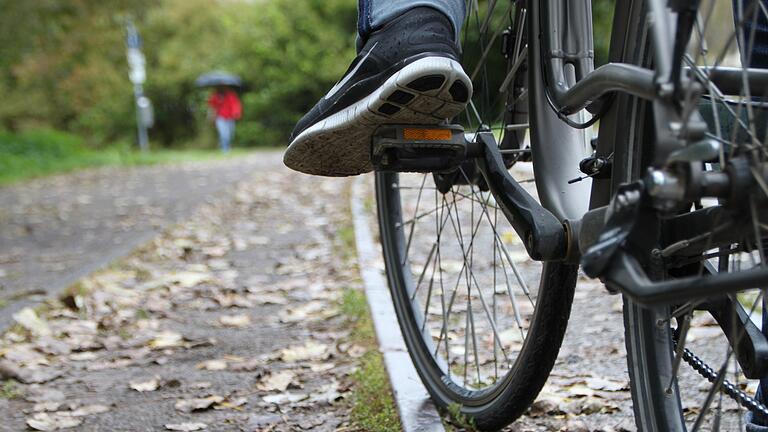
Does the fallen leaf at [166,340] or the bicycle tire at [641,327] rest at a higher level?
the bicycle tire at [641,327]

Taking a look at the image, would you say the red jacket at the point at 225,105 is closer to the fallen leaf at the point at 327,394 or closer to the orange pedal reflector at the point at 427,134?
the fallen leaf at the point at 327,394

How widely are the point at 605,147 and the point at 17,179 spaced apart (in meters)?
11.5

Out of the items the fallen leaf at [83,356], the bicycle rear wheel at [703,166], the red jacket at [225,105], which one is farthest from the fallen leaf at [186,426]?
the red jacket at [225,105]

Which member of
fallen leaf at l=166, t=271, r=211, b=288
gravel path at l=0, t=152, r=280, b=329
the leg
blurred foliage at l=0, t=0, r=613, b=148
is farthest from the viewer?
the leg

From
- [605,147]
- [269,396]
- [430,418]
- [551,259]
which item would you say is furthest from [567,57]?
[269,396]

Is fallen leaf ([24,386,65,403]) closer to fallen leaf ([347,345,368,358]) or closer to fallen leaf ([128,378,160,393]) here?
fallen leaf ([128,378,160,393])

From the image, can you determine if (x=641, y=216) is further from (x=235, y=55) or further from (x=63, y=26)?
(x=235, y=55)

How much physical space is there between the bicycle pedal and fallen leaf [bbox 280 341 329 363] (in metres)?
1.35

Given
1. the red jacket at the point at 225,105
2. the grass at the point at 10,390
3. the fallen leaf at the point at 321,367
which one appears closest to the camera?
the grass at the point at 10,390

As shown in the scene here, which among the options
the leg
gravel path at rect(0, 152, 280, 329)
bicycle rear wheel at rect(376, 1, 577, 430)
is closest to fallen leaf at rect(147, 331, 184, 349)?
gravel path at rect(0, 152, 280, 329)

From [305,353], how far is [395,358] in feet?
1.50

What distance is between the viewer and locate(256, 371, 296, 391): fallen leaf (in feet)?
9.00

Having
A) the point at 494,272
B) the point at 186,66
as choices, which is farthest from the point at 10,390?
the point at 186,66

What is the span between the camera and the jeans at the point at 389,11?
1.76m
